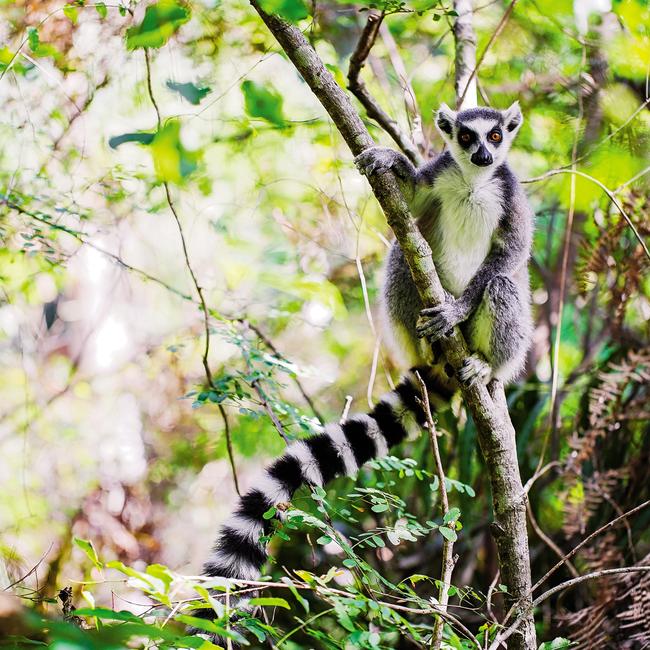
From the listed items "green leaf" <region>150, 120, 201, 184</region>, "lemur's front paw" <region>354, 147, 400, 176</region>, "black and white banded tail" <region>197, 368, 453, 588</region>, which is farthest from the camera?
"lemur's front paw" <region>354, 147, 400, 176</region>

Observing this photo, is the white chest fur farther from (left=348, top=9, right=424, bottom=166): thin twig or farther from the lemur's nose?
(left=348, top=9, right=424, bottom=166): thin twig

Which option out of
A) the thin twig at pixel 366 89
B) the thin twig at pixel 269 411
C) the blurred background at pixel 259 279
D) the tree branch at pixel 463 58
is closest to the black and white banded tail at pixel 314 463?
the thin twig at pixel 269 411

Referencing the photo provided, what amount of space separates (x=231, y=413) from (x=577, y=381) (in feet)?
11.7

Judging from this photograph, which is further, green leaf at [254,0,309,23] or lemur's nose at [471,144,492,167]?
lemur's nose at [471,144,492,167]

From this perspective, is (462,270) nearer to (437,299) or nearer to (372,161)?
(437,299)

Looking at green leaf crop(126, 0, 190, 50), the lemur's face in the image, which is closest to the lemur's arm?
the lemur's face

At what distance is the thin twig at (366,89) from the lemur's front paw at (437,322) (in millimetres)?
1300

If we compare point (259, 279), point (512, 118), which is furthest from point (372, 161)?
point (259, 279)

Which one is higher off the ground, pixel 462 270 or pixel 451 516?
pixel 462 270

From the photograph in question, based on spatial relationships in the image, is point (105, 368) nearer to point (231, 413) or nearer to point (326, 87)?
point (231, 413)

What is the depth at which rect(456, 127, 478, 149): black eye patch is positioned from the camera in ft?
13.5

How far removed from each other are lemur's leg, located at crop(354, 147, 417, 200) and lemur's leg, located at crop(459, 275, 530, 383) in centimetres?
80

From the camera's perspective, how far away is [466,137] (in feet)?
13.6

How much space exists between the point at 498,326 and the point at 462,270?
1.50 feet
